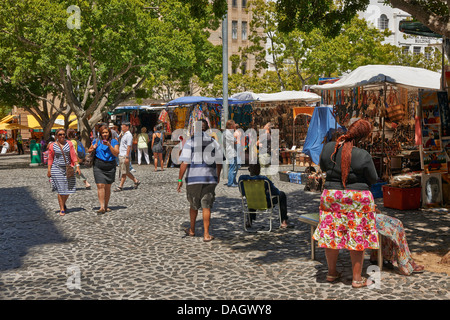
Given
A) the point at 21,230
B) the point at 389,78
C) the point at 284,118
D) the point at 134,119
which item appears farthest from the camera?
the point at 134,119

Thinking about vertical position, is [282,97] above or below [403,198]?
above

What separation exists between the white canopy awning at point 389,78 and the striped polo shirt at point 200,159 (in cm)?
505

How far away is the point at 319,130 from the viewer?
1477 cm

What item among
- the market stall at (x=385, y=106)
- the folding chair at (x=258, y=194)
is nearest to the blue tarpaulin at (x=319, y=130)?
the market stall at (x=385, y=106)

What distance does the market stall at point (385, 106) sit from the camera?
11.3 meters

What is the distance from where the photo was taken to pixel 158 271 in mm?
5836

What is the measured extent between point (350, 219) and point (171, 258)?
8.52 feet

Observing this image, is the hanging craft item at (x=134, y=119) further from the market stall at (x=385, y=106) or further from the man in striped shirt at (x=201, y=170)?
A: the man in striped shirt at (x=201, y=170)

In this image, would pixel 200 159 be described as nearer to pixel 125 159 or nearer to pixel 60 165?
pixel 60 165

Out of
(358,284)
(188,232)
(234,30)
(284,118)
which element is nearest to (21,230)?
(188,232)

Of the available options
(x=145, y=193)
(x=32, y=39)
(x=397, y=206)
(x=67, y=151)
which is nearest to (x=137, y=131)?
(x=32, y=39)

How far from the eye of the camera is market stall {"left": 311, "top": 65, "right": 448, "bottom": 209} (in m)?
11.3

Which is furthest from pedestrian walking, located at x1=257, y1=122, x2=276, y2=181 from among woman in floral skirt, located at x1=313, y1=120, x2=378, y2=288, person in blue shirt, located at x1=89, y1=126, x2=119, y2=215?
woman in floral skirt, located at x1=313, y1=120, x2=378, y2=288

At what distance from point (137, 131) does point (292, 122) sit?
35.1ft
